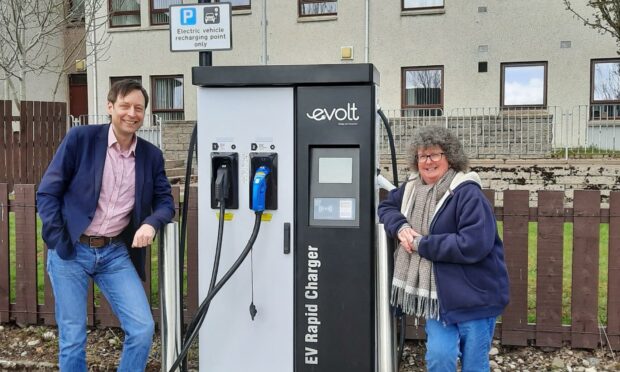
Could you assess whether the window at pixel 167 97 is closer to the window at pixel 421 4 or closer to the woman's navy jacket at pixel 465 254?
the window at pixel 421 4

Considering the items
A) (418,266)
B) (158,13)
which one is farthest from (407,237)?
(158,13)

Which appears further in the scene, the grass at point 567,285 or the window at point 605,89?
the window at point 605,89

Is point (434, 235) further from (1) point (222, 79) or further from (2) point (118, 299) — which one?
(2) point (118, 299)

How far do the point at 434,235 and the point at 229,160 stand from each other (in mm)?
1078

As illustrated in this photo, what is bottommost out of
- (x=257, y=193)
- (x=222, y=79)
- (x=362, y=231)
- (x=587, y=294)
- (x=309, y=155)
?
(x=587, y=294)

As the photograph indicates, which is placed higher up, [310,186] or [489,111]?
[489,111]

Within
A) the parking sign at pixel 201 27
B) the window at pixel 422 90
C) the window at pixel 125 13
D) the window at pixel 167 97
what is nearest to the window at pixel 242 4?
the window at pixel 167 97

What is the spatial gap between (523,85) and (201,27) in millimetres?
12367

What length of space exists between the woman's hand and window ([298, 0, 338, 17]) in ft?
45.4

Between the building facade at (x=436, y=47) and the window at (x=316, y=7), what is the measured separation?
1.0 inches

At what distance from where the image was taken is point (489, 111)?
45.7 ft

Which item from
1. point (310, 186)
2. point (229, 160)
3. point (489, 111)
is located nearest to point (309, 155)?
point (310, 186)

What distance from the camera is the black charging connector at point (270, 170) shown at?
304cm

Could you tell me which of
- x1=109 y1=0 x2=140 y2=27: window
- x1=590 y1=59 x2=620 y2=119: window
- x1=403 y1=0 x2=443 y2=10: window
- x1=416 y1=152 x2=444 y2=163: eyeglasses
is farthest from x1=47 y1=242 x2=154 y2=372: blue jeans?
x1=109 y1=0 x2=140 y2=27: window
